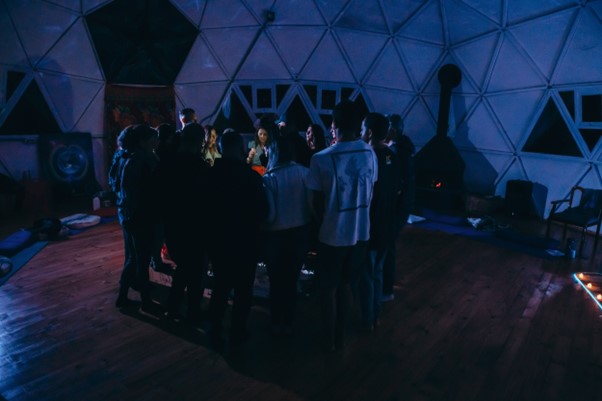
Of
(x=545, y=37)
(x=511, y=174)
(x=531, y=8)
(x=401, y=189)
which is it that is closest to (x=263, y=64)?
(x=531, y=8)

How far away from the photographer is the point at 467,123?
9.79 m

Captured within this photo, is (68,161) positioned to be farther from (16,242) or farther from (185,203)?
(185,203)

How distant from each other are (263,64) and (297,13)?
150cm

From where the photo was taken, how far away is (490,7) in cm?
877

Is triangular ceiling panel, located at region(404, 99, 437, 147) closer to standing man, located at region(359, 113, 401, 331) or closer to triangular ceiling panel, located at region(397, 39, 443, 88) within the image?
triangular ceiling panel, located at region(397, 39, 443, 88)

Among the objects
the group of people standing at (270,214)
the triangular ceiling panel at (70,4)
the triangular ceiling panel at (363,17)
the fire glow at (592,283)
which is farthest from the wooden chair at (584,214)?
the triangular ceiling panel at (70,4)

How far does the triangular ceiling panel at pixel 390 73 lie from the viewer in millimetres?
10016

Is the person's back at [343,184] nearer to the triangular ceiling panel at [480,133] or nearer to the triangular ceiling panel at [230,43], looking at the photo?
the triangular ceiling panel at [480,133]

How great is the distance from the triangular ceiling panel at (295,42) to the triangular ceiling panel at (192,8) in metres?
1.79

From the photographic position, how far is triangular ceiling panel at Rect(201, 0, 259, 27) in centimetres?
965

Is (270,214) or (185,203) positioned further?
(185,203)

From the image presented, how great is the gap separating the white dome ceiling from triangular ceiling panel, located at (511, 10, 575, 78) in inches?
0.8

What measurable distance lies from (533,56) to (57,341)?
9772 millimetres

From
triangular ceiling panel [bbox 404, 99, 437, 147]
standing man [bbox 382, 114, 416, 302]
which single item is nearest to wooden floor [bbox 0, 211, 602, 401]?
standing man [bbox 382, 114, 416, 302]
